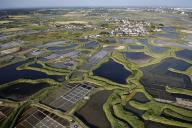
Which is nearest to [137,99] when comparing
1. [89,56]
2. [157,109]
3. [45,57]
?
[157,109]

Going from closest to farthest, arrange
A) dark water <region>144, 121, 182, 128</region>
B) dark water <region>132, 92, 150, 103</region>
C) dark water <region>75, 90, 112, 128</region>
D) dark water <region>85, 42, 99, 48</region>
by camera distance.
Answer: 1. dark water <region>144, 121, 182, 128</region>
2. dark water <region>75, 90, 112, 128</region>
3. dark water <region>132, 92, 150, 103</region>
4. dark water <region>85, 42, 99, 48</region>

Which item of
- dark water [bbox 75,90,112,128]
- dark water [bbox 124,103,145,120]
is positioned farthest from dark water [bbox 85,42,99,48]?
dark water [bbox 124,103,145,120]

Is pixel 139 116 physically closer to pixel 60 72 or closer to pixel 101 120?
pixel 101 120

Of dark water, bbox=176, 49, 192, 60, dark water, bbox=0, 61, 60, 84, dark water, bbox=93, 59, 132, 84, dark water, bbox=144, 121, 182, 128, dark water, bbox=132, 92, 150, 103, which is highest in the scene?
dark water, bbox=176, 49, 192, 60

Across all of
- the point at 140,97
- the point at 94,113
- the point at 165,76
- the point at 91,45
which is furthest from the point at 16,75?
the point at 91,45

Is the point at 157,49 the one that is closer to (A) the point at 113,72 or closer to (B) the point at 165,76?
(B) the point at 165,76

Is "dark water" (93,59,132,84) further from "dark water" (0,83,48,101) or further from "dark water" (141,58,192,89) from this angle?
"dark water" (0,83,48,101)
